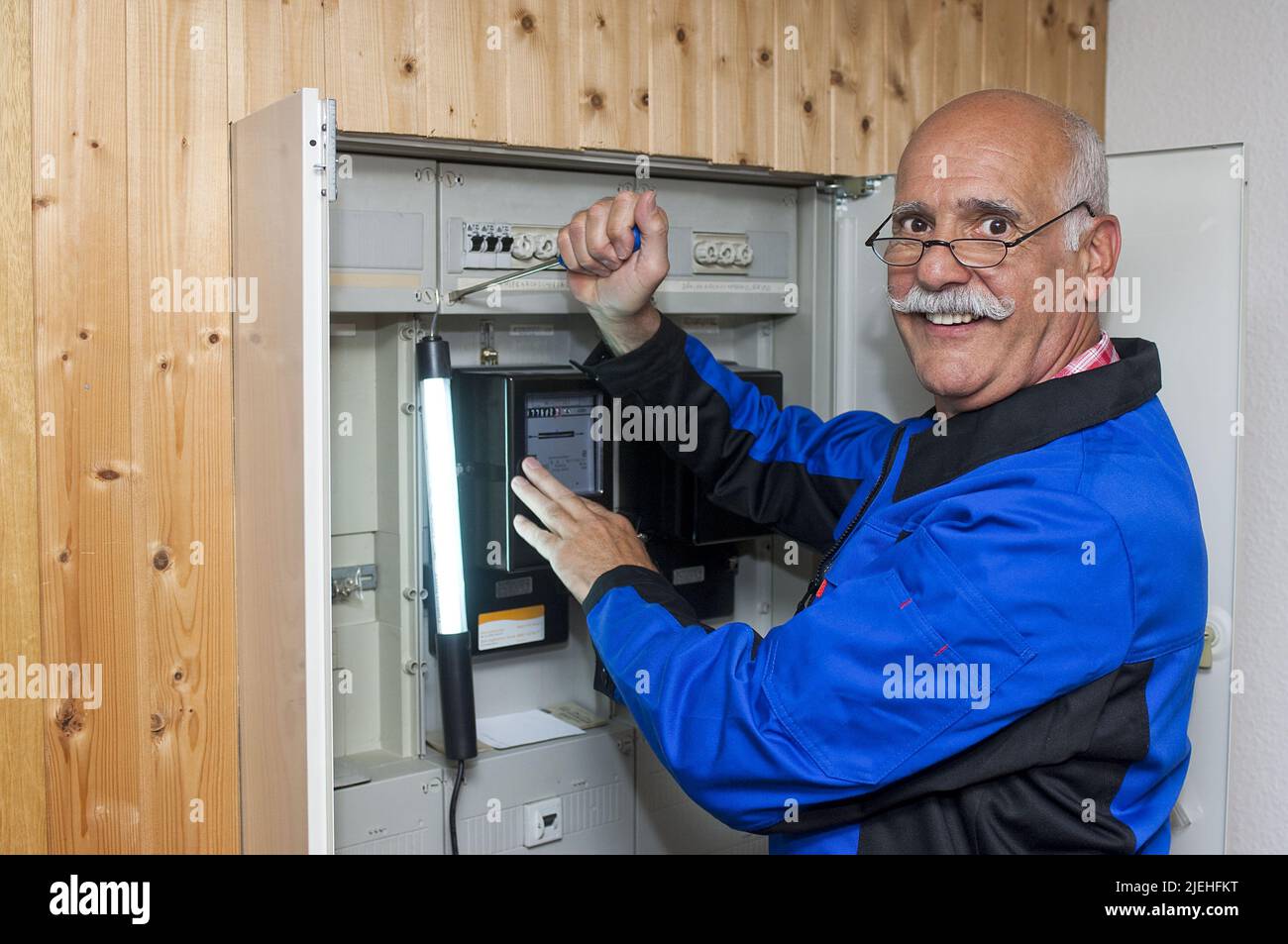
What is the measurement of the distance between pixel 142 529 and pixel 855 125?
133cm

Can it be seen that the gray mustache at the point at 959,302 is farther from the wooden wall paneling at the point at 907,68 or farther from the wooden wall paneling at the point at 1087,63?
the wooden wall paneling at the point at 1087,63

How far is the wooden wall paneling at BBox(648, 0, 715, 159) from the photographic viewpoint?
1884 mm

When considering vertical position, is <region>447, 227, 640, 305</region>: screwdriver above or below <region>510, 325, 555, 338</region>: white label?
above

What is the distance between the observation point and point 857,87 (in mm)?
2115

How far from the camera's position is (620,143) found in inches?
73.0

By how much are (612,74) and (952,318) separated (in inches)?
26.1

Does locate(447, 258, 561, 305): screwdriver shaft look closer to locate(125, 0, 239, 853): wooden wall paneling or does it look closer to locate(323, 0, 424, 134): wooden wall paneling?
locate(323, 0, 424, 134): wooden wall paneling

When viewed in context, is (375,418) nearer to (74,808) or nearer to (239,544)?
(239,544)

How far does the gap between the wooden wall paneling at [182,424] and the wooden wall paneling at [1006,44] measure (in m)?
1.41

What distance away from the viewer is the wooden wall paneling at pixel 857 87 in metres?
2.09

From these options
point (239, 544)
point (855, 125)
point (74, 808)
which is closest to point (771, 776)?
point (239, 544)

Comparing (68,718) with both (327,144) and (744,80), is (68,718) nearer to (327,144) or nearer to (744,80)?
(327,144)

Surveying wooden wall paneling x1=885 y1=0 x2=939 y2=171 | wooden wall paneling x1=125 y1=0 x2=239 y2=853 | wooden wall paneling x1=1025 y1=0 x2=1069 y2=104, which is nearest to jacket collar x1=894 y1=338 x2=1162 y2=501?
wooden wall paneling x1=885 y1=0 x2=939 y2=171

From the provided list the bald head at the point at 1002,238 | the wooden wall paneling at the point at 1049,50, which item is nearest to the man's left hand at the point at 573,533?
the bald head at the point at 1002,238
